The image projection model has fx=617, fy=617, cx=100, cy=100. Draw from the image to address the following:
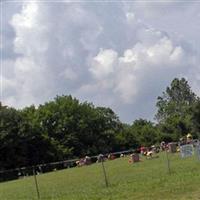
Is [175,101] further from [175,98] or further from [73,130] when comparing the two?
[73,130]

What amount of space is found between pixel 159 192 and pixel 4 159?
239 feet

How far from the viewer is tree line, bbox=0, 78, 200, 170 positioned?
3745 inches

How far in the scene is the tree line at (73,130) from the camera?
95125 millimetres

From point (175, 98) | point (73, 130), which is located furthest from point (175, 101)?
point (73, 130)

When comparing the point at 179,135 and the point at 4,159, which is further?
the point at 179,135

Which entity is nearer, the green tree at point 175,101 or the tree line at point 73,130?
the tree line at point 73,130

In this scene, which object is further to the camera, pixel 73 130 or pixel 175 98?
pixel 175 98

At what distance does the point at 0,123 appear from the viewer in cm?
9519

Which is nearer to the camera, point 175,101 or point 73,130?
point 73,130

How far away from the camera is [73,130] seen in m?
117

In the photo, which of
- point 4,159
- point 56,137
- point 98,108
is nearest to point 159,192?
point 4,159

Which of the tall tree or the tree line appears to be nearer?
the tree line

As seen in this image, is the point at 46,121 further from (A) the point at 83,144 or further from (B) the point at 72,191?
(B) the point at 72,191

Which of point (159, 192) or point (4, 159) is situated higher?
point (4, 159)
